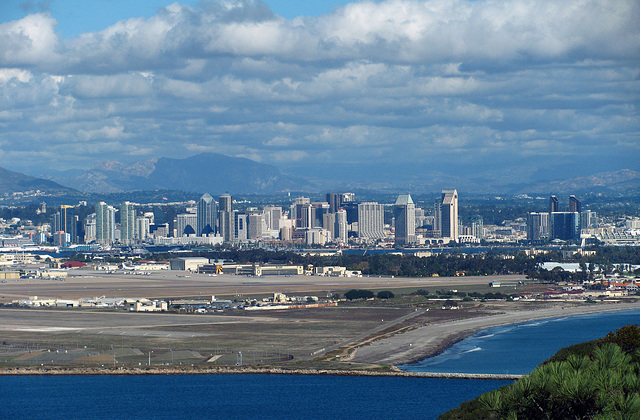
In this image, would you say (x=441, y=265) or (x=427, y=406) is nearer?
(x=427, y=406)

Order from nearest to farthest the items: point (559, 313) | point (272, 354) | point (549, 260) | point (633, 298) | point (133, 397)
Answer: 1. point (133, 397)
2. point (272, 354)
3. point (559, 313)
4. point (633, 298)
5. point (549, 260)

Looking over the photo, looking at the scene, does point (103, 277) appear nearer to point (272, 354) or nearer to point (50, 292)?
point (50, 292)

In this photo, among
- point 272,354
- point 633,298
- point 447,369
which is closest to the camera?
point 447,369

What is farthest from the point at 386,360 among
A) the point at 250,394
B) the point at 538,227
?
the point at 538,227

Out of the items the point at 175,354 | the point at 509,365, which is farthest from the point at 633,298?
the point at 175,354

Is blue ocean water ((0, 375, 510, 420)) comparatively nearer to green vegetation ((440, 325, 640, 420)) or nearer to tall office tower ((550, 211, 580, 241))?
green vegetation ((440, 325, 640, 420))

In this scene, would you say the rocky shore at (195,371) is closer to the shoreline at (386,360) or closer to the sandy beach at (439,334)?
the shoreline at (386,360)
